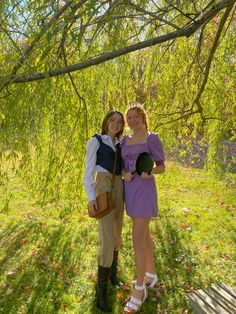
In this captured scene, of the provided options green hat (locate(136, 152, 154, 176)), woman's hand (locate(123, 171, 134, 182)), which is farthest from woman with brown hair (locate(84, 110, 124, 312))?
green hat (locate(136, 152, 154, 176))

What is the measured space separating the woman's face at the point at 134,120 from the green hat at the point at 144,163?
0.29m

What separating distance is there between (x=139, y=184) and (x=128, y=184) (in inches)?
4.0

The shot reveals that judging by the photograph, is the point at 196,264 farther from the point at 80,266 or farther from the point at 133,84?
the point at 133,84

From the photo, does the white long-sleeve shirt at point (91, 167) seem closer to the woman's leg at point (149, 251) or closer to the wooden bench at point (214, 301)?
the woman's leg at point (149, 251)

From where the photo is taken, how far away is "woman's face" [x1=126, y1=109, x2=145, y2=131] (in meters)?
3.26

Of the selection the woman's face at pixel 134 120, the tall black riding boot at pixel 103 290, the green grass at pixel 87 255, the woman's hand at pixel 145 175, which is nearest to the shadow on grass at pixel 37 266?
the green grass at pixel 87 255

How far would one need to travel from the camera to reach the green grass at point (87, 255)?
3.62m

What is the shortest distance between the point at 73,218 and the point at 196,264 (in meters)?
2.40

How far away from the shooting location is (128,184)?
3.25m

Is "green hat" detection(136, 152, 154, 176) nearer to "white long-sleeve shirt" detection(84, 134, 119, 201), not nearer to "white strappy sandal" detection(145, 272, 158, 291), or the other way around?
"white long-sleeve shirt" detection(84, 134, 119, 201)

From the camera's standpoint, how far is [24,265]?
14.4 ft

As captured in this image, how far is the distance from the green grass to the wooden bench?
57cm

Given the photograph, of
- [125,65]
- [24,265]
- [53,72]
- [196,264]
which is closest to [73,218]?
[24,265]

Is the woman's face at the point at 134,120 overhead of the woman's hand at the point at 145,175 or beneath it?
overhead
